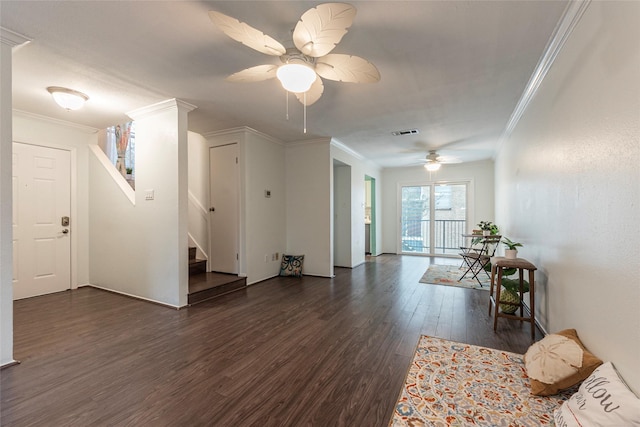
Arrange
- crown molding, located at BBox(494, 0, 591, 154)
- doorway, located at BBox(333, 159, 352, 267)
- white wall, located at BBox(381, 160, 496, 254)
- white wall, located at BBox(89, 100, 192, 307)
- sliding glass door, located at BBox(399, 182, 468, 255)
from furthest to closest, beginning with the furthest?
sliding glass door, located at BBox(399, 182, 468, 255)
white wall, located at BBox(381, 160, 496, 254)
doorway, located at BBox(333, 159, 352, 267)
white wall, located at BBox(89, 100, 192, 307)
crown molding, located at BBox(494, 0, 591, 154)

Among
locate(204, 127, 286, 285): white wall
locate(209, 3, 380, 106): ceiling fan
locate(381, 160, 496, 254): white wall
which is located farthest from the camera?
locate(381, 160, 496, 254): white wall

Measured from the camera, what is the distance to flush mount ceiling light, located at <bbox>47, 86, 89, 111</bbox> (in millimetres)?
2910

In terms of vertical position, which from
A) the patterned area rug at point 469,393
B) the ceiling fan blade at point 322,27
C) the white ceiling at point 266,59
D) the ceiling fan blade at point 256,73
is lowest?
the patterned area rug at point 469,393

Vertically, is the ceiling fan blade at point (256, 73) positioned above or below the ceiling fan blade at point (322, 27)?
below

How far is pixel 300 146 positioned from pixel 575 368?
4583 mm

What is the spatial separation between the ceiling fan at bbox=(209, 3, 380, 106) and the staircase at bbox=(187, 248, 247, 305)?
2.76m

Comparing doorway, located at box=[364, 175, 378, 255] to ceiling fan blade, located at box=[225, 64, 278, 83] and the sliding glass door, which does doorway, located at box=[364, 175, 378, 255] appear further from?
ceiling fan blade, located at box=[225, 64, 278, 83]

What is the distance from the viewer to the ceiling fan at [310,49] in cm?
143

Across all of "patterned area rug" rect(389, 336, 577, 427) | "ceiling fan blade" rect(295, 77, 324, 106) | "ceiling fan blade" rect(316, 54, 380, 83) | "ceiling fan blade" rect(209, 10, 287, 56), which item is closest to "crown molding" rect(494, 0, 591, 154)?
"ceiling fan blade" rect(316, 54, 380, 83)

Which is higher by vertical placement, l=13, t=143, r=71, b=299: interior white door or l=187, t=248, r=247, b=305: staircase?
l=13, t=143, r=71, b=299: interior white door

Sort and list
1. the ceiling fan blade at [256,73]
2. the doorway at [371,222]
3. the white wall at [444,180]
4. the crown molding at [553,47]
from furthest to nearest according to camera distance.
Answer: the doorway at [371,222] < the white wall at [444,180] < the ceiling fan blade at [256,73] < the crown molding at [553,47]

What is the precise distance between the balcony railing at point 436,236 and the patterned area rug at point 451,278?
65.5 inches

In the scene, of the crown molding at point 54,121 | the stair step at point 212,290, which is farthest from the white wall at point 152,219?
the crown molding at point 54,121

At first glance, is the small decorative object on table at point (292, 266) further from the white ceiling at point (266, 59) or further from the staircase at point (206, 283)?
the white ceiling at point (266, 59)
